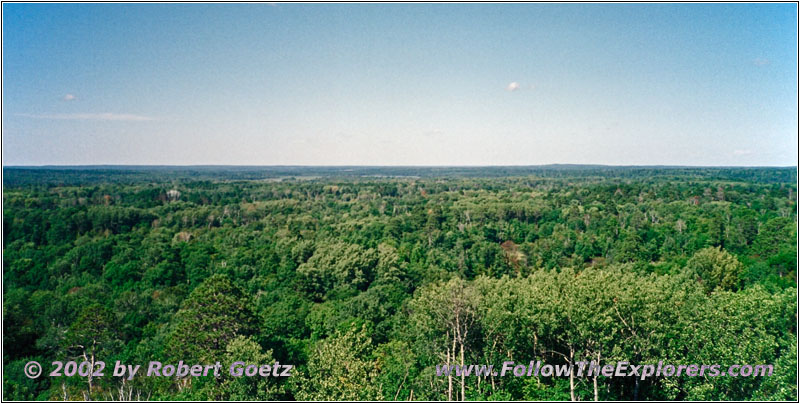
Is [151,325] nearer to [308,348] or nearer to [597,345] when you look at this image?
[308,348]

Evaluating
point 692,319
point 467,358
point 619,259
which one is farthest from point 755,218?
point 467,358

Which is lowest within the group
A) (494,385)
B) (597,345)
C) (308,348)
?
(308,348)

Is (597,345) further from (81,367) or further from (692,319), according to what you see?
(81,367)

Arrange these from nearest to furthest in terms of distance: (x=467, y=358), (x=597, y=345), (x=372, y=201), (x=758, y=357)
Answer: (x=758, y=357)
(x=597, y=345)
(x=467, y=358)
(x=372, y=201)

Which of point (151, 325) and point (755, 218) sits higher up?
point (755, 218)

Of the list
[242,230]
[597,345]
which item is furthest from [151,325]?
[242,230]

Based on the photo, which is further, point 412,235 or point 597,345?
point 412,235

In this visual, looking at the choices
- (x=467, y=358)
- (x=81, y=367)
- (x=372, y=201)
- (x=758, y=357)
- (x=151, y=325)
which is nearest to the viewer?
(x=758, y=357)
